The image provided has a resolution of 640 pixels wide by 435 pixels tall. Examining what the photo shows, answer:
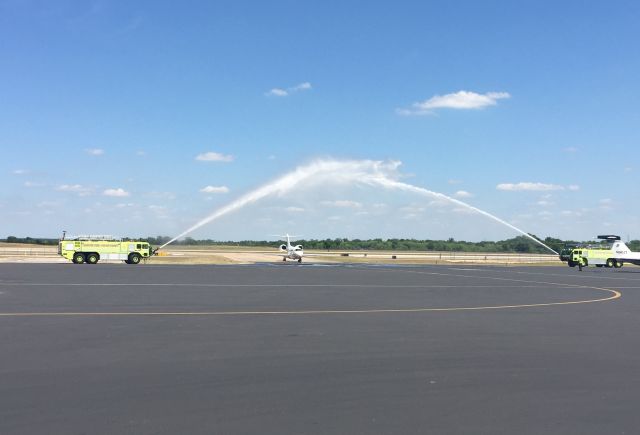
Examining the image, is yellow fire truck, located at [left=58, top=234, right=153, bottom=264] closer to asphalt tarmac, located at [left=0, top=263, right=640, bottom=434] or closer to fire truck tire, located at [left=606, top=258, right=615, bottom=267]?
asphalt tarmac, located at [left=0, top=263, right=640, bottom=434]

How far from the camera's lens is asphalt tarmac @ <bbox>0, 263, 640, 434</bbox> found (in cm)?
837

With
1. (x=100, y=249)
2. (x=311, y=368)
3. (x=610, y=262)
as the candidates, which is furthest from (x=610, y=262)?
(x=311, y=368)

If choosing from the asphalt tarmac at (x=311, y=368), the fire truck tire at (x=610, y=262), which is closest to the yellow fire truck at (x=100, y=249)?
the asphalt tarmac at (x=311, y=368)

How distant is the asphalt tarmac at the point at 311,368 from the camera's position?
837 centimetres

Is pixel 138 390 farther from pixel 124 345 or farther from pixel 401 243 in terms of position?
pixel 401 243

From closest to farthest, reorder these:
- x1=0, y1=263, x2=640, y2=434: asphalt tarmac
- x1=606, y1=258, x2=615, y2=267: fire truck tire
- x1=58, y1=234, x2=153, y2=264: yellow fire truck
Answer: x1=0, y1=263, x2=640, y2=434: asphalt tarmac → x1=58, y1=234, x2=153, y2=264: yellow fire truck → x1=606, y1=258, x2=615, y2=267: fire truck tire

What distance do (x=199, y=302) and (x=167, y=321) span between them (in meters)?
5.76

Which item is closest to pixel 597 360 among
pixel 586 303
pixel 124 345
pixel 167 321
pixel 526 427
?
pixel 526 427

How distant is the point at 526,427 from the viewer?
26.9 feet

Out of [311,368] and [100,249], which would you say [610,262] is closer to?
[100,249]

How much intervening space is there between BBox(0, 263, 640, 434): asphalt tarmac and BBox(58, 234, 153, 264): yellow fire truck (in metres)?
40.6

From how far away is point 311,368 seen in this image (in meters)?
11.7

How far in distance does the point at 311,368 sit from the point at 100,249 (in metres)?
56.9

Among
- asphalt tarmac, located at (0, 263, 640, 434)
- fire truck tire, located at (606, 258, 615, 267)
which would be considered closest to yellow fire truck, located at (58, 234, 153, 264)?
asphalt tarmac, located at (0, 263, 640, 434)
